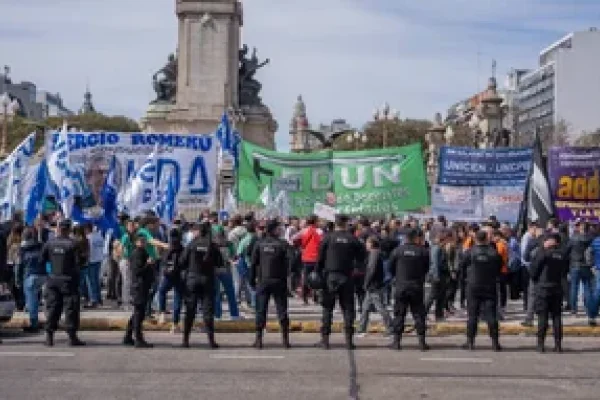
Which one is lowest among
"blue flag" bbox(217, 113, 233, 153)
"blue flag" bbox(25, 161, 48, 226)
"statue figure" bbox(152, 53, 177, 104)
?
"blue flag" bbox(25, 161, 48, 226)

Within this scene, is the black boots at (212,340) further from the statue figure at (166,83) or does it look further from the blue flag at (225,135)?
the statue figure at (166,83)

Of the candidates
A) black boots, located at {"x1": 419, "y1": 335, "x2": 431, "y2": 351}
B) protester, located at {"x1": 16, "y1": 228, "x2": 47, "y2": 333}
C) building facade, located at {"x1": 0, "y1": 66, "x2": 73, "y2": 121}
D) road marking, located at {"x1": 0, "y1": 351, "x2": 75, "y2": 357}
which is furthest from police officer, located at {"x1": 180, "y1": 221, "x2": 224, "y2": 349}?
building facade, located at {"x1": 0, "y1": 66, "x2": 73, "y2": 121}

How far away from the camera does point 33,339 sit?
16531 mm

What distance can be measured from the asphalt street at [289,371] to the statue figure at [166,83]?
134 feet

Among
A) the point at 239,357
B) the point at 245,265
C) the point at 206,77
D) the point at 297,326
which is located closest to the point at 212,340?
the point at 239,357

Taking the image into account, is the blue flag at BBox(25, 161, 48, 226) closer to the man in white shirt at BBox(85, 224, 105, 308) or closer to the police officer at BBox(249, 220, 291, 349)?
the man in white shirt at BBox(85, 224, 105, 308)

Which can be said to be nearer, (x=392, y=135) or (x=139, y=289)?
(x=139, y=289)

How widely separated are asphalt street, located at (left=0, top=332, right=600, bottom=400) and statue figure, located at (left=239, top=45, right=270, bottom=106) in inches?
1621

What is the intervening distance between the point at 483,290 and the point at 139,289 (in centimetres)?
469

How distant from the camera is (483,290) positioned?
1588 cm

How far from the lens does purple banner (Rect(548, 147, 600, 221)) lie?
72.0 ft

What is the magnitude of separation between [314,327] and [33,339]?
166 inches

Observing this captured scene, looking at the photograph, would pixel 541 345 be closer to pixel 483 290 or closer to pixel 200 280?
pixel 483 290

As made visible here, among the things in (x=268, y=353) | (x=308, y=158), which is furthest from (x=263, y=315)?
(x=308, y=158)
